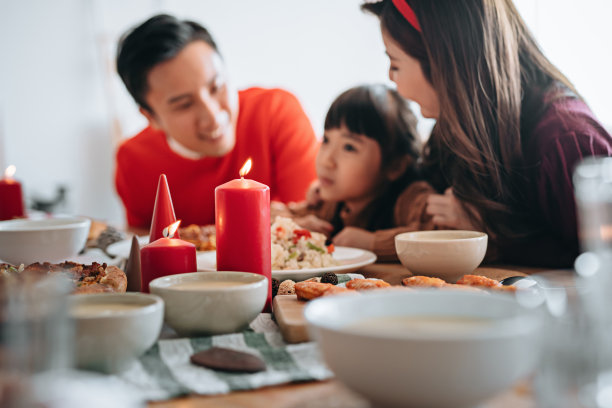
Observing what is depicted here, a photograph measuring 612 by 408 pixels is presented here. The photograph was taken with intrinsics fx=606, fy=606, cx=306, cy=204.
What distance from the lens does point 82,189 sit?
5164 millimetres

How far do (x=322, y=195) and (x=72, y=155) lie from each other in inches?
146

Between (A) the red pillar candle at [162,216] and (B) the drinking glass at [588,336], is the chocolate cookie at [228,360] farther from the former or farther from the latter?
(A) the red pillar candle at [162,216]

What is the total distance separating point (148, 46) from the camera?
266cm

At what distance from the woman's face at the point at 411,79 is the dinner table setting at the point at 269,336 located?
81 centimetres

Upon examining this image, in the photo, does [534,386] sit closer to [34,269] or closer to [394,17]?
[34,269]

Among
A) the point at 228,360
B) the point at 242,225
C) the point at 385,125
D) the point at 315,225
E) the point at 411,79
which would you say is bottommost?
the point at 315,225

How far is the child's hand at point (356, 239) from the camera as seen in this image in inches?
64.9

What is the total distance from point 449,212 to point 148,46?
5.47 feet

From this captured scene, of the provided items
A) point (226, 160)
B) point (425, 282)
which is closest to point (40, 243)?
point (425, 282)

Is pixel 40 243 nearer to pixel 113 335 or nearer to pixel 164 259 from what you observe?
pixel 164 259

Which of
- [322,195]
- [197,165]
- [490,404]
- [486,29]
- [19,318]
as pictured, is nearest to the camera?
[19,318]

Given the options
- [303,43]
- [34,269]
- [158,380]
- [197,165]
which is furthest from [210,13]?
[158,380]

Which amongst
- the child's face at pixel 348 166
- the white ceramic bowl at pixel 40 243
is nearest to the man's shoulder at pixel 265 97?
the child's face at pixel 348 166

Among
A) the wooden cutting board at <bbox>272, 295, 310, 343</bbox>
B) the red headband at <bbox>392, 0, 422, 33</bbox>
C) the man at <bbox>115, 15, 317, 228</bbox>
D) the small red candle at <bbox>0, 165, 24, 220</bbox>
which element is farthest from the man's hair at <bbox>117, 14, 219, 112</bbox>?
the wooden cutting board at <bbox>272, 295, 310, 343</bbox>
